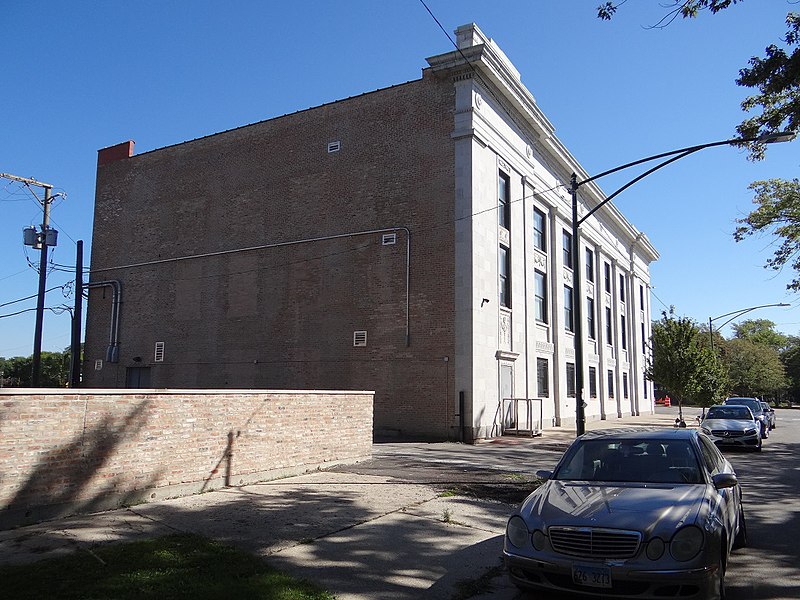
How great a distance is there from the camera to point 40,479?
756 cm

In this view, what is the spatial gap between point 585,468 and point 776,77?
29.2ft

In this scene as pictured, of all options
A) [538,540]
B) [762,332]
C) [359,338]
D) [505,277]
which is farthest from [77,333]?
[762,332]

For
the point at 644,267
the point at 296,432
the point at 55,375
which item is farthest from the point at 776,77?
the point at 55,375

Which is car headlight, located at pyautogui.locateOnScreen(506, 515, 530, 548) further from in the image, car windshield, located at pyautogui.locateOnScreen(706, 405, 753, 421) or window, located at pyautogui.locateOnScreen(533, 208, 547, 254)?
window, located at pyautogui.locateOnScreen(533, 208, 547, 254)

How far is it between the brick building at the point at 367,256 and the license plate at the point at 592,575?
16.0 metres

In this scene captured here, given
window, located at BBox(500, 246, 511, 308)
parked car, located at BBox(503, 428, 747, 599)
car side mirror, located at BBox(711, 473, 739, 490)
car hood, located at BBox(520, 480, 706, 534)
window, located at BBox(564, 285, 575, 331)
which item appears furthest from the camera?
window, located at BBox(564, 285, 575, 331)

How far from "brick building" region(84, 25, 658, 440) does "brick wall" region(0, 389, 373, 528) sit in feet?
33.4

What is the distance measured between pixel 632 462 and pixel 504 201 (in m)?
20.2

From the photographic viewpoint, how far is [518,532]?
558 centimetres

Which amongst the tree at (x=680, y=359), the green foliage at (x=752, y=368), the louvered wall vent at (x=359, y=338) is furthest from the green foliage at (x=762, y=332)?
the louvered wall vent at (x=359, y=338)

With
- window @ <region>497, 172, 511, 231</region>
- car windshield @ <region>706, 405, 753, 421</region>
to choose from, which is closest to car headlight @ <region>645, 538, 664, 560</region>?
car windshield @ <region>706, 405, 753, 421</region>

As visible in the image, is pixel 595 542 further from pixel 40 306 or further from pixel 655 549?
pixel 40 306

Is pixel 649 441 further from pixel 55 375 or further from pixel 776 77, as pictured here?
pixel 55 375

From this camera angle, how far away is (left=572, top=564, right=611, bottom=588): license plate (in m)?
4.98
